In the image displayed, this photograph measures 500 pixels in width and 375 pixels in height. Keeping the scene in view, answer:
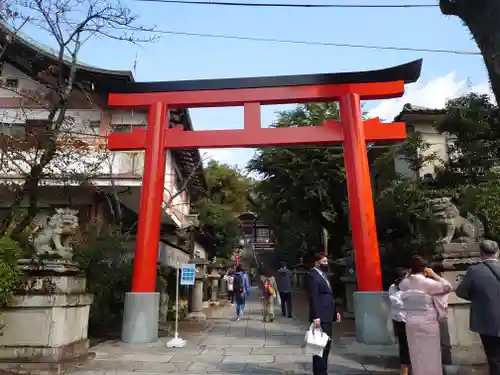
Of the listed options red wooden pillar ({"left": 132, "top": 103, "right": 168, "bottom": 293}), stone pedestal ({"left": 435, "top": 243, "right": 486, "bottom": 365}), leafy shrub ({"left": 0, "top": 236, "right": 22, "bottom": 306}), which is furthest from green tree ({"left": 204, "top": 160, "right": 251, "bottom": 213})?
stone pedestal ({"left": 435, "top": 243, "right": 486, "bottom": 365})

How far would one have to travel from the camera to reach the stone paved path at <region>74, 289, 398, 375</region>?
20.5 feet

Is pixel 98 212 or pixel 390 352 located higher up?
pixel 98 212

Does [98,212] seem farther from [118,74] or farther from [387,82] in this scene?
[387,82]

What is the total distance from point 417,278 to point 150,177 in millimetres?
6241

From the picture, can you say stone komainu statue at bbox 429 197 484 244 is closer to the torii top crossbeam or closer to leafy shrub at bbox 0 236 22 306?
the torii top crossbeam

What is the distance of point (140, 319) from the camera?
27.1 feet

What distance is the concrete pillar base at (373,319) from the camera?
7.68 meters

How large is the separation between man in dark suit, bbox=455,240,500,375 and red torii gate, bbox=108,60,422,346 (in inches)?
179

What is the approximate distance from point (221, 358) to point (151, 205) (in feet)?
12.3

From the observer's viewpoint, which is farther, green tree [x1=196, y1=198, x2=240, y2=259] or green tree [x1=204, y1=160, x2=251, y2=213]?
green tree [x1=204, y1=160, x2=251, y2=213]

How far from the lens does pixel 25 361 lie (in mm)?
5973

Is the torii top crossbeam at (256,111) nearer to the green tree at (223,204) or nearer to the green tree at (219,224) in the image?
the green tree at (219,224)

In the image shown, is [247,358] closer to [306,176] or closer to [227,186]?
[306,176]

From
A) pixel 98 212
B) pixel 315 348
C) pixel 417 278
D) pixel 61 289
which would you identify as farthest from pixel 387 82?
pixel 98 212
